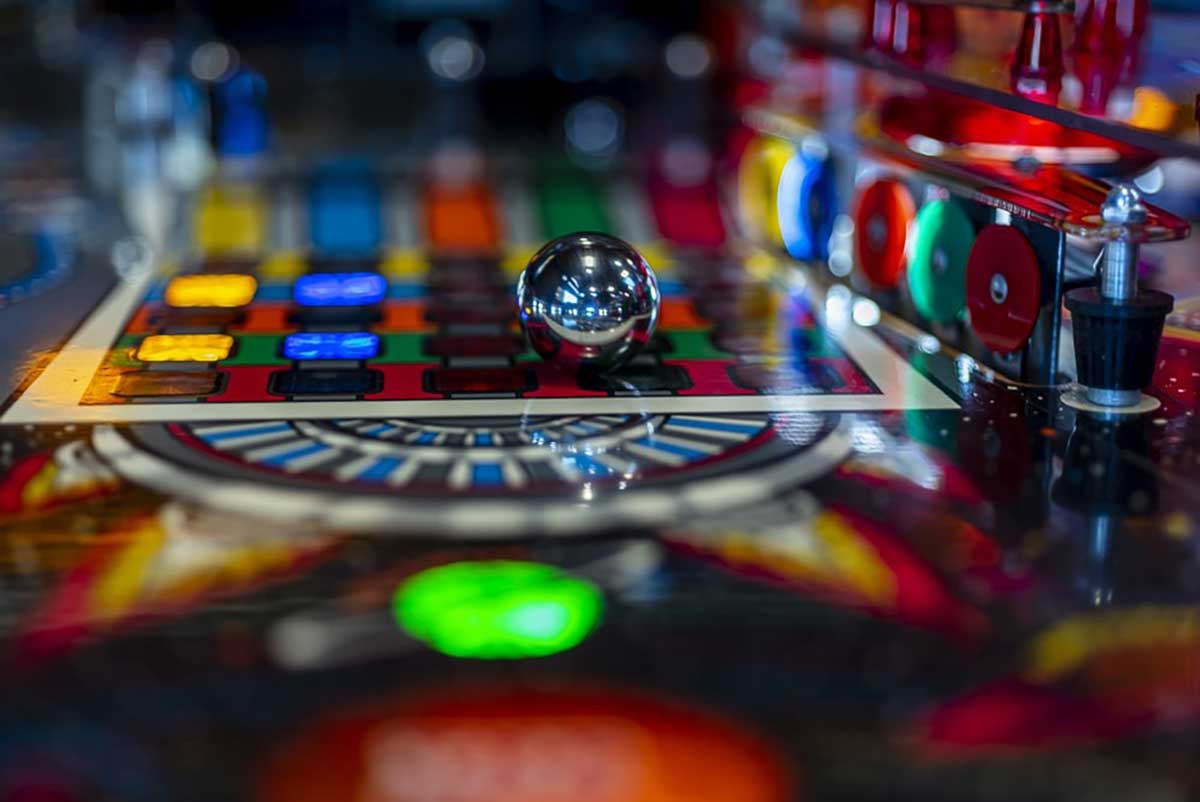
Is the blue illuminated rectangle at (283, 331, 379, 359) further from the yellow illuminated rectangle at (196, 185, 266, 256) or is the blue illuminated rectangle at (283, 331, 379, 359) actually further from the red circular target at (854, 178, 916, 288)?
the red circular target at (854, 178, 916, 288)

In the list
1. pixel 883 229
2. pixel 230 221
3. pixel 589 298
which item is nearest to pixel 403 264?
pixel 230 221

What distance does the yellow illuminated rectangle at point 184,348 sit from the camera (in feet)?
7.61

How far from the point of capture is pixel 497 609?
4.69ft

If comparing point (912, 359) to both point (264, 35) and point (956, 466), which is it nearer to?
point (956, 466)

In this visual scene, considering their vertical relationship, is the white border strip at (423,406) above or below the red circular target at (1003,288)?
below

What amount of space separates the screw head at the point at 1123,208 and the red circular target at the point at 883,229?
687 millimetres

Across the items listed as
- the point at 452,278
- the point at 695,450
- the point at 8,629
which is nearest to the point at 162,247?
the point at 452,278

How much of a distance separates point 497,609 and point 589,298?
707 mm

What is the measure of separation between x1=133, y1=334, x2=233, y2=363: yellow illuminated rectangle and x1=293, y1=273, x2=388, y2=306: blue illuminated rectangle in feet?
0.96

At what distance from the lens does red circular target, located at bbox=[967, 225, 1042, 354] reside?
2.07 m

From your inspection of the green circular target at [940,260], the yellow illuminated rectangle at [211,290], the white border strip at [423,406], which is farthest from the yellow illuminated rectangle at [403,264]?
A: the green circular target at [940,260]

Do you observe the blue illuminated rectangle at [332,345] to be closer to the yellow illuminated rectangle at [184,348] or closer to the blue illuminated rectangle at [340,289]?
the yellow illuminated rectangle at [184,348]

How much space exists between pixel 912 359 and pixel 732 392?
0.36 meters

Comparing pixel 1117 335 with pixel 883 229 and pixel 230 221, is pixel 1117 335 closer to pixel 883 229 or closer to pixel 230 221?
pixel 883 229
